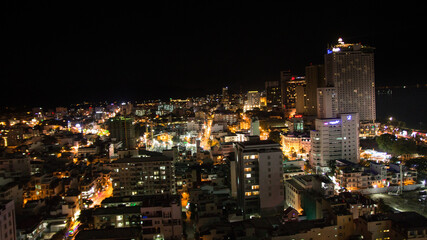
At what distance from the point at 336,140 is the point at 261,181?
5.84 meters

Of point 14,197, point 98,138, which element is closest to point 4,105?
point 98,138

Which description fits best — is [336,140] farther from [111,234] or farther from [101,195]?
[111,234]

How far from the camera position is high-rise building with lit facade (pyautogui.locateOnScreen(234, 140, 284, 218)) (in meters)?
9.31

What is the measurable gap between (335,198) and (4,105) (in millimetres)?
33085

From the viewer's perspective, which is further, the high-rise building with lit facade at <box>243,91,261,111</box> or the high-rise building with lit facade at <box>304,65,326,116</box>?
the high-rise building with lit facade at <box>243,91,261,111</box>

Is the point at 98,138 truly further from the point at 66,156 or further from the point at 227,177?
the point at 227,177

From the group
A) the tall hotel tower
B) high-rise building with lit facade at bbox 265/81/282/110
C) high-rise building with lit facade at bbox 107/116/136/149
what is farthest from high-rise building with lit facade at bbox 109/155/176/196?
high-rise building with lit facade at bbox 265/81/282/110

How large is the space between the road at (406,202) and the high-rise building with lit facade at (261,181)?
3.26 metres

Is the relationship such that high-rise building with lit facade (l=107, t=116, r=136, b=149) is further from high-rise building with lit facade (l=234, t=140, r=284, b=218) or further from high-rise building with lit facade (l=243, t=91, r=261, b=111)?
high-rise building with lit facade (l=243, t=91, r=261, b=111)

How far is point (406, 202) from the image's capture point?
32.5 feet

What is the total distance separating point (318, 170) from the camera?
13672 millimetres

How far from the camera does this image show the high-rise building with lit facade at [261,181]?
931 centimetres

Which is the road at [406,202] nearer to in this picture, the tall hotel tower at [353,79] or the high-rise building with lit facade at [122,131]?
the high-rise building with lit facade at [122,131]

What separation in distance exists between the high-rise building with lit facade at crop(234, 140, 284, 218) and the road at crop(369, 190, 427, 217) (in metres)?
3.26
